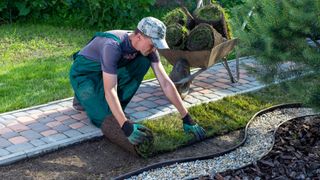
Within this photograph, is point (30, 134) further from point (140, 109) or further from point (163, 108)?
point (163, 108)

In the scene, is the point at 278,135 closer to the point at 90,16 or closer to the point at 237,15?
the point at 237,15

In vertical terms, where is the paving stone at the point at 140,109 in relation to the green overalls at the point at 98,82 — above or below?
below

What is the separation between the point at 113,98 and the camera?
414 centimetres

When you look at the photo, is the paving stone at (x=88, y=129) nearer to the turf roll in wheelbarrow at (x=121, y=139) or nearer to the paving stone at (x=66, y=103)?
the turf roll in wheelbarrow at (x=121, y=139)

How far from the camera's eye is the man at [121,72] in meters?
4.15

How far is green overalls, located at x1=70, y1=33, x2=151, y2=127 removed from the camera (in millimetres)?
4668

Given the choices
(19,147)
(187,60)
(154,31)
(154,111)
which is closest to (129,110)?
(154,111)

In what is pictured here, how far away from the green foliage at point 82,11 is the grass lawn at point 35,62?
1.03 feet

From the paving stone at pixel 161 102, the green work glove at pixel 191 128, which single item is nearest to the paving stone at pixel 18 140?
the green work glove at pixel 191 128

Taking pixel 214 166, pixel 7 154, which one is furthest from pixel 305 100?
pixel 7 154

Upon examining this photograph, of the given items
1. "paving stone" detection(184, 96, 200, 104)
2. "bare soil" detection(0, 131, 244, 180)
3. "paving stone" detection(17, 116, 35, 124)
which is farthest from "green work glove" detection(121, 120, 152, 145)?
"paving stone" detection(184, 96, 200, 104)

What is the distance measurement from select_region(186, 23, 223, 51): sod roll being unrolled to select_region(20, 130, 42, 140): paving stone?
183cm

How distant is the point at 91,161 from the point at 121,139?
30 centimetres

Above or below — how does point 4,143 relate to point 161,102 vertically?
above
